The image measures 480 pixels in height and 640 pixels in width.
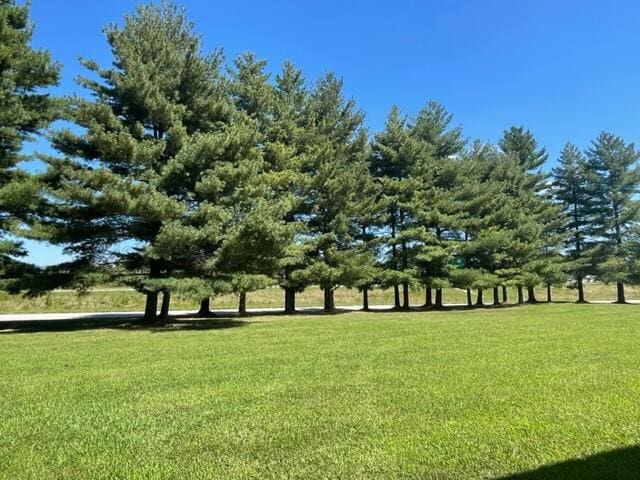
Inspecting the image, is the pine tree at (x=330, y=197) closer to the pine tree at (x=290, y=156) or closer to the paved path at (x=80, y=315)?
the pine tree at (x=290, y=156)

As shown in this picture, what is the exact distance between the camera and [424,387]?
6039mm

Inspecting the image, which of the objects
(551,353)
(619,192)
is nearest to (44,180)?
Answer: (551,353)

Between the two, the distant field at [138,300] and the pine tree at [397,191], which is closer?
the pine tree at [397,191]

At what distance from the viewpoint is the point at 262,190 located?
1772cm

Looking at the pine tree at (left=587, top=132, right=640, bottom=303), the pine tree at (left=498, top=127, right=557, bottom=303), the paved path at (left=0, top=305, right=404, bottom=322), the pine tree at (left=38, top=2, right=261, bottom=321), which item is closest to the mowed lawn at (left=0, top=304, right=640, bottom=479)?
the pine tree at (left=38, top=2, right=261, bottom=321)

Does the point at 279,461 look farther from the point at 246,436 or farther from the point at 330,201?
the point at 330,201

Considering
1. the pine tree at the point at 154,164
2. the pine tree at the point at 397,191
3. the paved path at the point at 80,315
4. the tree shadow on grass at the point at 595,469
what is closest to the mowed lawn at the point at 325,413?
the tree shadow on grass at the point at 595,469

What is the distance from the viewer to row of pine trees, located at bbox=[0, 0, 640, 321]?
1568cm

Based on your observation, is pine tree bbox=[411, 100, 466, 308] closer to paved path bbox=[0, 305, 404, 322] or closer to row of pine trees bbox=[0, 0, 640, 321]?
row of pine trees bbox=[0, 0, 640, 321]

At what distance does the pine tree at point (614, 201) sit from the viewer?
35281 mm

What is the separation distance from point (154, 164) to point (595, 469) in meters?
15.8

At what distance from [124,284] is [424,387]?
42.3ft

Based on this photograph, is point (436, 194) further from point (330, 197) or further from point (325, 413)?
point (325, 413)

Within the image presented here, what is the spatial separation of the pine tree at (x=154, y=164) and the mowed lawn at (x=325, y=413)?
6.27 meters
